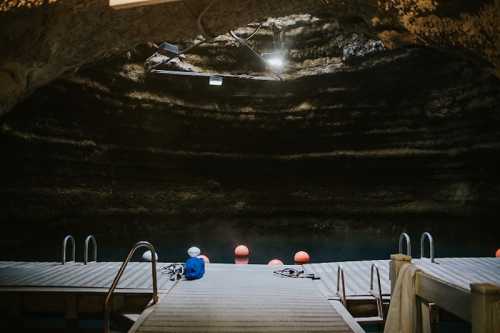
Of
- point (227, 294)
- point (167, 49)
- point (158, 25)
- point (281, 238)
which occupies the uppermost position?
point (167, 49)

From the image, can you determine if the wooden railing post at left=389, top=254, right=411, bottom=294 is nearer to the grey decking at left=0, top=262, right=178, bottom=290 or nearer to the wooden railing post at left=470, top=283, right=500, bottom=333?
the wooden railing post at left=470, top=283, right=500, bottom=333

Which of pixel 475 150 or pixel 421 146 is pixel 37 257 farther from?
pixel 475 150

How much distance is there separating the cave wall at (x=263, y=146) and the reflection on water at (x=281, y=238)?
1.11 ft

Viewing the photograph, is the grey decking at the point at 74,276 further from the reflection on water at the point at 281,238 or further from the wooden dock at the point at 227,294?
the reflection on water at the point at 281,238

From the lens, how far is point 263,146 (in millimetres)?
13867

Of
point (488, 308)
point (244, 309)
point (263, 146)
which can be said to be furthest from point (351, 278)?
point (263, 146)

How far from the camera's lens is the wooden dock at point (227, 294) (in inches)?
188

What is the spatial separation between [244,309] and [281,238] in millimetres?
8583

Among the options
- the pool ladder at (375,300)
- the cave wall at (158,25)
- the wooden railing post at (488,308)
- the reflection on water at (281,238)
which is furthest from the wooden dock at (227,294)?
the reflection on water at (281,238)

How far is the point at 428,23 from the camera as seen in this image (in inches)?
203

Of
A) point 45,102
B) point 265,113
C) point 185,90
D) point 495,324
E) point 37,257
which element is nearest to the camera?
point 495,324

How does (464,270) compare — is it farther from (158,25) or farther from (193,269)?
(158,25)

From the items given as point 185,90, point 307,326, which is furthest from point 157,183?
point 307,326

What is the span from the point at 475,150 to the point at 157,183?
11.1 meters
